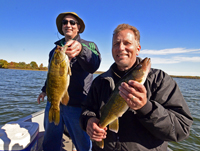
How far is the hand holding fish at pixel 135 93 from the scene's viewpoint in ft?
5.28

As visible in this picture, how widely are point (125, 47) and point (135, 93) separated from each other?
100 cm

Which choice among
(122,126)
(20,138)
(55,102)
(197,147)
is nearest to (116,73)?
(122,126)

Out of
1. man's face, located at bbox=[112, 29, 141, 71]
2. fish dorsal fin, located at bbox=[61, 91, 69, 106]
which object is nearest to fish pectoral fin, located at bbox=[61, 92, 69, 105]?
fish dorsal fin, located at bbox=[61, 91, 69, 106]

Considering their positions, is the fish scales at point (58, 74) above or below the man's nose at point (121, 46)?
below

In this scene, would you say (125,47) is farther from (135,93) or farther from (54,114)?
(54,114)

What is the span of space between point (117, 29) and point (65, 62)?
3.41 ft

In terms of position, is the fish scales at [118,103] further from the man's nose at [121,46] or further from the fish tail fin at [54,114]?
the fish tail fin at [54,114]

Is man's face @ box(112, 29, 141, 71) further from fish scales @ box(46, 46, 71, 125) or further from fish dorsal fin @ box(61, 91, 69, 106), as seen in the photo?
fish dorsal fin @ box(61, 91, 69, 106)

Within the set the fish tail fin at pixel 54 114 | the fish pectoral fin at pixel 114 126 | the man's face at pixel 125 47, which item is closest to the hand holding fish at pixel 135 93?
the fish pectoral fin at pixel 114 126

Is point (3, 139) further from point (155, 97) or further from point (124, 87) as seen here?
point (155, 97)

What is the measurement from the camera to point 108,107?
209 cm

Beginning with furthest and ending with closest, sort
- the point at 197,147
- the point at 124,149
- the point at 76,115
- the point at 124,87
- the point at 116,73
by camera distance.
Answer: the point at 197,147, the point at 76,115, the point at 116,73, the point at 124,149, the point at 124,87

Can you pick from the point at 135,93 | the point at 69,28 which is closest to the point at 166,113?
the point at 135,93

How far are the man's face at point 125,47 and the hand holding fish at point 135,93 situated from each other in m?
0.81
